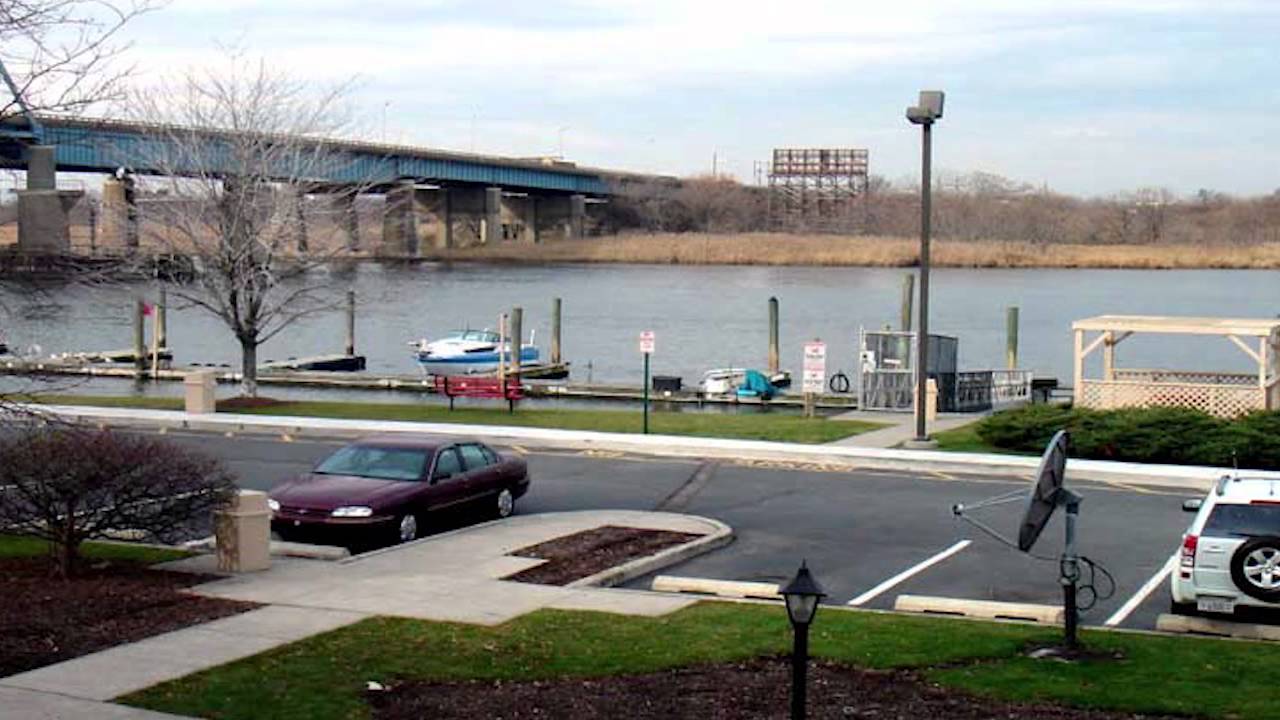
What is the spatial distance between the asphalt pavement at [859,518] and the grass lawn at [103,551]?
216 inches

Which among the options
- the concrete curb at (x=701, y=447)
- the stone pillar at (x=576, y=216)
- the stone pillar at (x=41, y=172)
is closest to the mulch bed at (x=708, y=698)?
the concrete curb at (x=701, y=447)

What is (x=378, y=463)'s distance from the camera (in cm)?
2070

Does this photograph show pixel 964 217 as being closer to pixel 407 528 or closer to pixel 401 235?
pixel 401 235

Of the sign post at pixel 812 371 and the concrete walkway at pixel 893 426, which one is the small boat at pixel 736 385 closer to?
the concrete walkway at pixel 893 426

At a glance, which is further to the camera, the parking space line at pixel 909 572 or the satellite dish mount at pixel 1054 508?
the parking space line at pixel 909 572

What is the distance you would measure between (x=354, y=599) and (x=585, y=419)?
1866cm

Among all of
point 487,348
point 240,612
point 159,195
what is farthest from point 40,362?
point 240,612

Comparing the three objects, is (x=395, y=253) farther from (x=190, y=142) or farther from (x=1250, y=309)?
(x=190, y=142)

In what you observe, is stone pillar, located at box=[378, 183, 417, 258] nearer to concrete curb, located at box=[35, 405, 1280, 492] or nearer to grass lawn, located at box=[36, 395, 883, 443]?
grass lawn, located at box=[36, 395, 883, 443]

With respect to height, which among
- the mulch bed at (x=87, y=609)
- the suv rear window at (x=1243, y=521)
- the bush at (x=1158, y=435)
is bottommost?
the mulch bed at (x=87, y=609)

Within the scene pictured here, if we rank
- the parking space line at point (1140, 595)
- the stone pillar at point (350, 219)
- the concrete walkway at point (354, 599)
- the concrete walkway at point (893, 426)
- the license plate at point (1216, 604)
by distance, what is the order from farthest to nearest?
the stone pillar at point (350, 219) < the concrete walkway at point (893, 426) < the parking space line at point (1140, 595) < the license plate at point (1216, 604) < the concrete walkway at point (354, 599)

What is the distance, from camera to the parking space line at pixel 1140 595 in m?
15.7

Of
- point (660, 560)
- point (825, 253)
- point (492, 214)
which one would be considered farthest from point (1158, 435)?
point (825, 253)

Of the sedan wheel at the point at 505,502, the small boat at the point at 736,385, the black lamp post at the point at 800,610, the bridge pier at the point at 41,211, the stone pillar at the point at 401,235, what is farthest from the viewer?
the stone pillar at the point at 401,235
